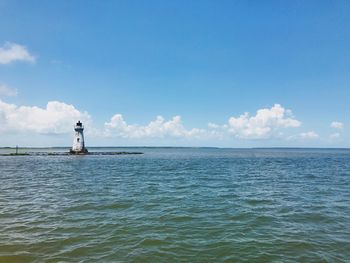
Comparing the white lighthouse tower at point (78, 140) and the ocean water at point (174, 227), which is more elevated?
the white lighthouse tower at point (78, 140)

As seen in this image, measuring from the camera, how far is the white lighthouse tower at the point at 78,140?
88812 millimetres

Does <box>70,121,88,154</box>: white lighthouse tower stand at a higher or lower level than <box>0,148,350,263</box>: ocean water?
higher

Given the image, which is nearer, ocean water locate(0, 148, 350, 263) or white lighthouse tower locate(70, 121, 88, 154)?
ocean water locate(0, 148, 350, 263)

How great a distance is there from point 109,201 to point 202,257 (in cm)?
1132

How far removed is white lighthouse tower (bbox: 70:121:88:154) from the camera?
3497 inches

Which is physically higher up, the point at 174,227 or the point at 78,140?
the point at 78,140

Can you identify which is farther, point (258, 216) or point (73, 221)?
point (258, 216)

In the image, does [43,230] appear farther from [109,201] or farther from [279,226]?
[279,226]

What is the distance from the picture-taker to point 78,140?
9306 centimetres

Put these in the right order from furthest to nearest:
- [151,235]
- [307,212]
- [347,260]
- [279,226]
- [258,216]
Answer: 1. [307,212]
2. [258,216]
3. [279,226]
4. [151,235]
5. [347,260]

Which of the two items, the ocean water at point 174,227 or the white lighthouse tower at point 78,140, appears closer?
the ocean water at point 174,227

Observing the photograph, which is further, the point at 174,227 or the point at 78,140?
the point at 78,140

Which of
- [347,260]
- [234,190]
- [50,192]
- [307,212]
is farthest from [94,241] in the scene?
[234,190]

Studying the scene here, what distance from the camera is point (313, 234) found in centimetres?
1320
